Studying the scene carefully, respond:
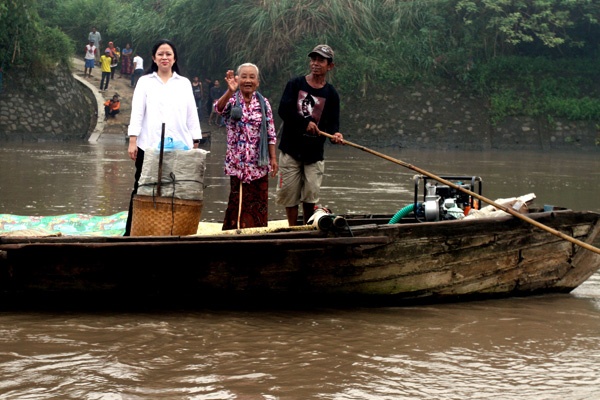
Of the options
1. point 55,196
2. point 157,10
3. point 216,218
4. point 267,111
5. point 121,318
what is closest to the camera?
point 121,318

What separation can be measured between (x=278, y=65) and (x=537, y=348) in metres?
23.5

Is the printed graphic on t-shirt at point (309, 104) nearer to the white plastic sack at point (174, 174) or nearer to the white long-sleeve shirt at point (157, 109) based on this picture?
the white long-sleeve shirt at point (157, 109)

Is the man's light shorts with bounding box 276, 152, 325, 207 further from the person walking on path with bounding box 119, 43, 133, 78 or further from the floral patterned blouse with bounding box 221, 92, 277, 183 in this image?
the person walking on path with bounding box 119, 43, 133, 78

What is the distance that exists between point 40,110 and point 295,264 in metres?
21.0

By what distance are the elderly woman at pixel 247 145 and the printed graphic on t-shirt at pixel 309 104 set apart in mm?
244

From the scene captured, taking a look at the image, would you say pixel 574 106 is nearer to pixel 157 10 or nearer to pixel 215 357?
pixel 157 10

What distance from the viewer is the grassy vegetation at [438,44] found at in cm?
2708

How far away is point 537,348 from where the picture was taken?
5.05m

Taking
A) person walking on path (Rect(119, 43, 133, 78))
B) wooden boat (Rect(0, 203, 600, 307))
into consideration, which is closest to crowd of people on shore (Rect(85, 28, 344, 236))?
wooden boat (Rect(0, 203, 600, 307))

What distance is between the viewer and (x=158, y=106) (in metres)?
6.20

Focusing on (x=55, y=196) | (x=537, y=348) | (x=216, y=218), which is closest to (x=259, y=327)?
(x=537, y=348)

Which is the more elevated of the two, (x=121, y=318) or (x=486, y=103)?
(x=486, y=103)

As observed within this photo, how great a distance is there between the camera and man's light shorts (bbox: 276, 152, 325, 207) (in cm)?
662

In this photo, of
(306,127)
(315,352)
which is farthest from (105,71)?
(315,352)
